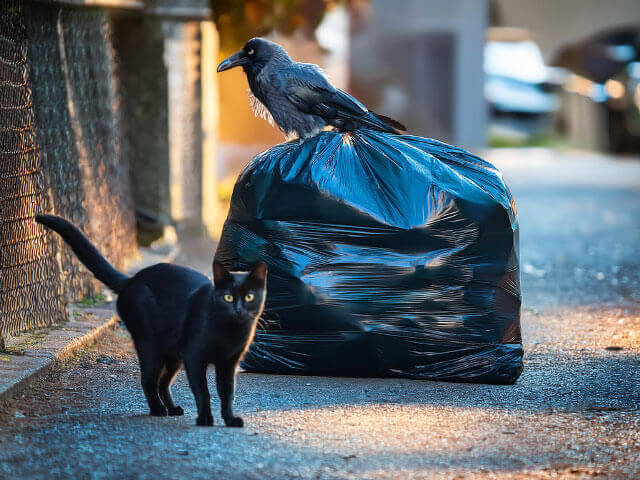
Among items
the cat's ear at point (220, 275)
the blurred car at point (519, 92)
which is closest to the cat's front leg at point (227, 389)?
the cat's ear at point (220, 275)

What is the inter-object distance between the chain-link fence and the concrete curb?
11cm

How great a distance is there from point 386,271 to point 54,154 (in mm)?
1938

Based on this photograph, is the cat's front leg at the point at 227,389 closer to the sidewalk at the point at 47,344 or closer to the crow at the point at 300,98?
the sidewalk at the point at 47,344

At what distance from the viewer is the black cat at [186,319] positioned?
10.7ft

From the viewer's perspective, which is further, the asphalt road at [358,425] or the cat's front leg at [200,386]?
the cat's front leg at [200,386]

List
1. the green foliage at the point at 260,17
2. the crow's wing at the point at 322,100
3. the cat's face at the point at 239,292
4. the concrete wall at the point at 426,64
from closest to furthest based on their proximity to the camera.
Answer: the cat's face at the point at 239,292, the crow's wing at the point at 322,100, the green foliage at the point at 260,17, the concrete wall at the point at 426,64

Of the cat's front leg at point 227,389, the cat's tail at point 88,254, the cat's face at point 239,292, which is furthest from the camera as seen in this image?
the cat's tail at point 88,254

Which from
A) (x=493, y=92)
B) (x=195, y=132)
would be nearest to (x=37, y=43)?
(x=195, y=132)

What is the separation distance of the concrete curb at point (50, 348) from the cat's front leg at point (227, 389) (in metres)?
0.86

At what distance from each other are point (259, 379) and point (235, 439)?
34.2 inches

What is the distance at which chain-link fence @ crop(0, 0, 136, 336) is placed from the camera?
13.8 feet

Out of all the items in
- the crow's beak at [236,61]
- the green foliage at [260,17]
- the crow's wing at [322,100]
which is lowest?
the crow's wing at [322,100]

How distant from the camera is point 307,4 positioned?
9500 mm

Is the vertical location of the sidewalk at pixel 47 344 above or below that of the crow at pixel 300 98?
below
